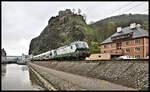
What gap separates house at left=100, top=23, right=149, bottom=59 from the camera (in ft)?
107

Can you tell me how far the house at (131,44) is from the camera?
3262 centimetres

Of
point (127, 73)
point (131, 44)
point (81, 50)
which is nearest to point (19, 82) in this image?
point (81, 50)

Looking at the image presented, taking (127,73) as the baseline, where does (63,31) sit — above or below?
above

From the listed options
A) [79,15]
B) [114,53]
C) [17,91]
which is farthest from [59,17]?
[17,91]

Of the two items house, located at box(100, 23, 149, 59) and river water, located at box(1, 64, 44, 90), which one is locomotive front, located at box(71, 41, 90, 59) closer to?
river water, located at box(1, 64, 44, 90)

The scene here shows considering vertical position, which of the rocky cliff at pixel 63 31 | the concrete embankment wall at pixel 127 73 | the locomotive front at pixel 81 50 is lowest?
the concrete embankment wall at pixel 127 73

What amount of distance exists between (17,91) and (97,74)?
7.68 meters

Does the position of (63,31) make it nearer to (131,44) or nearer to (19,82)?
(131,44)

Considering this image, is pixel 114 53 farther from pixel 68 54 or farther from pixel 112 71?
pixel 112 71

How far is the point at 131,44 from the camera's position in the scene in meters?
35.6

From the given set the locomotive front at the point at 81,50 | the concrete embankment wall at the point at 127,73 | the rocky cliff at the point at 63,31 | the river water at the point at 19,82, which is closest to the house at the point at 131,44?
the locomotive front at the point at 81,50

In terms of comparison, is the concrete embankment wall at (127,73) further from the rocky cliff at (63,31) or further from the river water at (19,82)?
the rocky cliff at (63,31)

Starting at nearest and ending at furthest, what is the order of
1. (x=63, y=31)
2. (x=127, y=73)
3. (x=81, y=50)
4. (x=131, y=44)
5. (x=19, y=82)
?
1. (x=127, y=73)
2. (x=19, y=82)
3. (x=81, y=50)
4. (x=131, y=44)
5. (x=63, y=31)

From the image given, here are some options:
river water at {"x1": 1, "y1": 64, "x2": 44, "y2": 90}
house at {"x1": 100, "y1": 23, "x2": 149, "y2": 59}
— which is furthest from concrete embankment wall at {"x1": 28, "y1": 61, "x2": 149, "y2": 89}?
house at {"x1": 100, "y1": 23, "x2": 149, "y2": 59}
